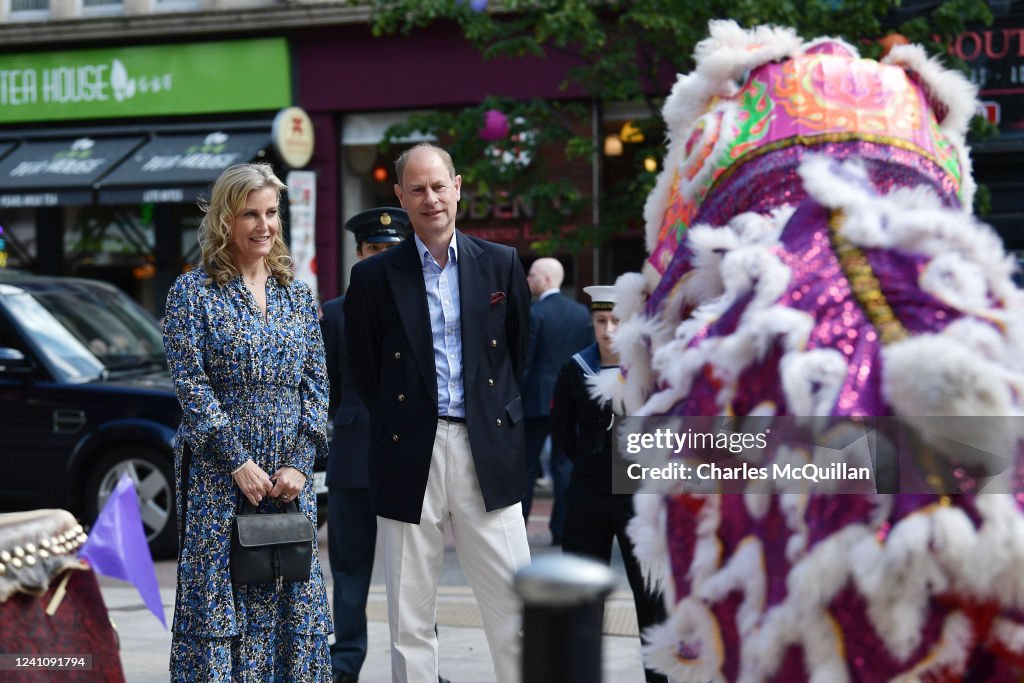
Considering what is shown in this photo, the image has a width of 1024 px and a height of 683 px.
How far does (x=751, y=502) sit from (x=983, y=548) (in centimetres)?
37

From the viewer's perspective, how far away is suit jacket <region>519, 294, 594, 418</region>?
923cm

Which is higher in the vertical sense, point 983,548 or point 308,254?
point 308,254

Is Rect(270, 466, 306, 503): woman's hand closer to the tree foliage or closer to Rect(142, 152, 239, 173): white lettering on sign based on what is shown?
the tree foliage

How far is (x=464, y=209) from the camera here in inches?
644

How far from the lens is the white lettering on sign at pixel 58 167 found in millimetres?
17797

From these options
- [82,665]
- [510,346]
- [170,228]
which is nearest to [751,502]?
[82,665]

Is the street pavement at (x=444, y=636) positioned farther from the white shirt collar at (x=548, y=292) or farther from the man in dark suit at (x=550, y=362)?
the white shirt collar at (x=548, y=292)

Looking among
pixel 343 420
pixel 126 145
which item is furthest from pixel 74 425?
pixel 126 145


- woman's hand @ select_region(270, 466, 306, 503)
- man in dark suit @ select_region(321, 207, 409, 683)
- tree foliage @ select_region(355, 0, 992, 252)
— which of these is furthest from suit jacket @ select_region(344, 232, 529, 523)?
tree foliage @ select_region(355, 0, 992, 252)

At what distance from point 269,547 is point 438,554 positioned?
20.8 inches

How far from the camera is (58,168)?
58.9 feet

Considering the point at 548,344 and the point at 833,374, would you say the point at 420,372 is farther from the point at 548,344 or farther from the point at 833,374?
the point at 548,344

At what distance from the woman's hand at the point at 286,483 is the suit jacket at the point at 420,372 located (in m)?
0.25

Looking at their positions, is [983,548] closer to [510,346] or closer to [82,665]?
[82,665]
